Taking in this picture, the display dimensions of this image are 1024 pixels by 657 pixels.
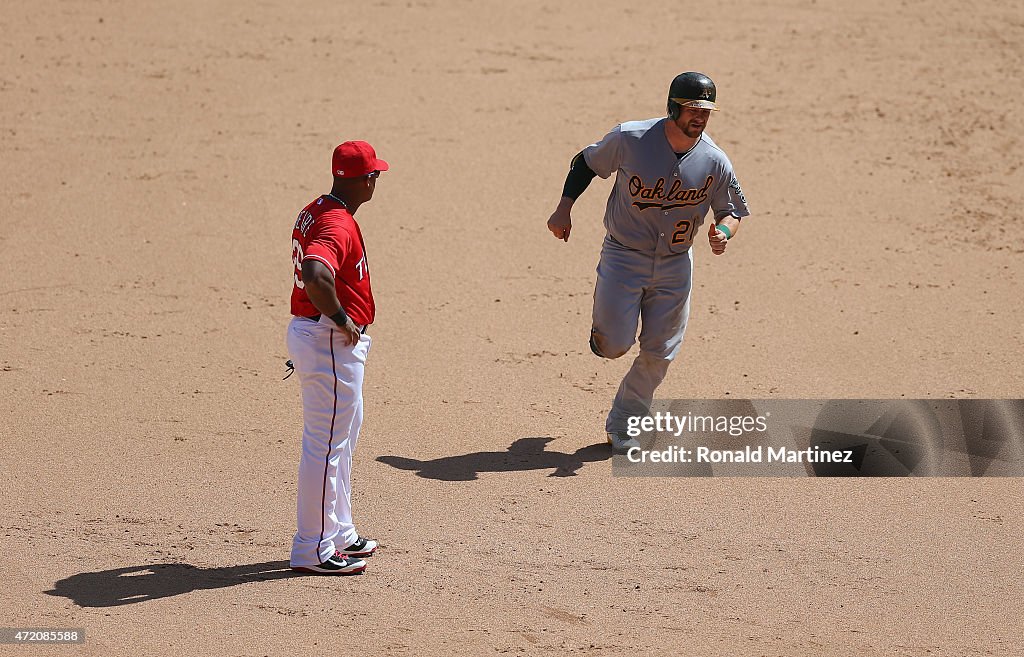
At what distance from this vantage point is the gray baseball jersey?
647 centimetres

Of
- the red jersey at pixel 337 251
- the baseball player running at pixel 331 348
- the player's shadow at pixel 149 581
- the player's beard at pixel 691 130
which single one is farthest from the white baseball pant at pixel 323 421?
the player's beard at pixel 691 130

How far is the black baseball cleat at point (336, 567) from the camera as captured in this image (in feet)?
17.6

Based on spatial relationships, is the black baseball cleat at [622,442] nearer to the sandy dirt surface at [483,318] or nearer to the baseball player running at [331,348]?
the sandy dirt surface at [483,318]

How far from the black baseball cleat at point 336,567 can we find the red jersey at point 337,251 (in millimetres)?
1043

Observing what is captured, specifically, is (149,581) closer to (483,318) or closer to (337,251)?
(337,251)

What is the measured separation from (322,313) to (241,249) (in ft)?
15.1

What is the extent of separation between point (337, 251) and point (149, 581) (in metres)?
1.65

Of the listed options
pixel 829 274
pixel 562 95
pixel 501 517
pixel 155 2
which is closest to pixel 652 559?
pixel 501 517

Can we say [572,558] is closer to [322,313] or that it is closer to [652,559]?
[652,559]

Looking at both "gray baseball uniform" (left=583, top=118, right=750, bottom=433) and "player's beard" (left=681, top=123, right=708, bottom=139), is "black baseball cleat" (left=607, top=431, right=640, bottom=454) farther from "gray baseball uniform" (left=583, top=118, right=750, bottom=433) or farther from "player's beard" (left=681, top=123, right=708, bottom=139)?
"player's beard" (left=681, top=123, right=708, bottom=139)

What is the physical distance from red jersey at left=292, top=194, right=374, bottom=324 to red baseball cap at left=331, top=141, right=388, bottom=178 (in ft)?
0.44

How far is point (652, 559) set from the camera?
18.6 feet

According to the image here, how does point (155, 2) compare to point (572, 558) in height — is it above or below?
above

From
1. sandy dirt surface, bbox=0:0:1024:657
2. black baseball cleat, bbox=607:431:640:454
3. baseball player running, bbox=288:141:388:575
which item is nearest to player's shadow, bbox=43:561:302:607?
sandy dirt surface, bbox=0:0:1024:657
